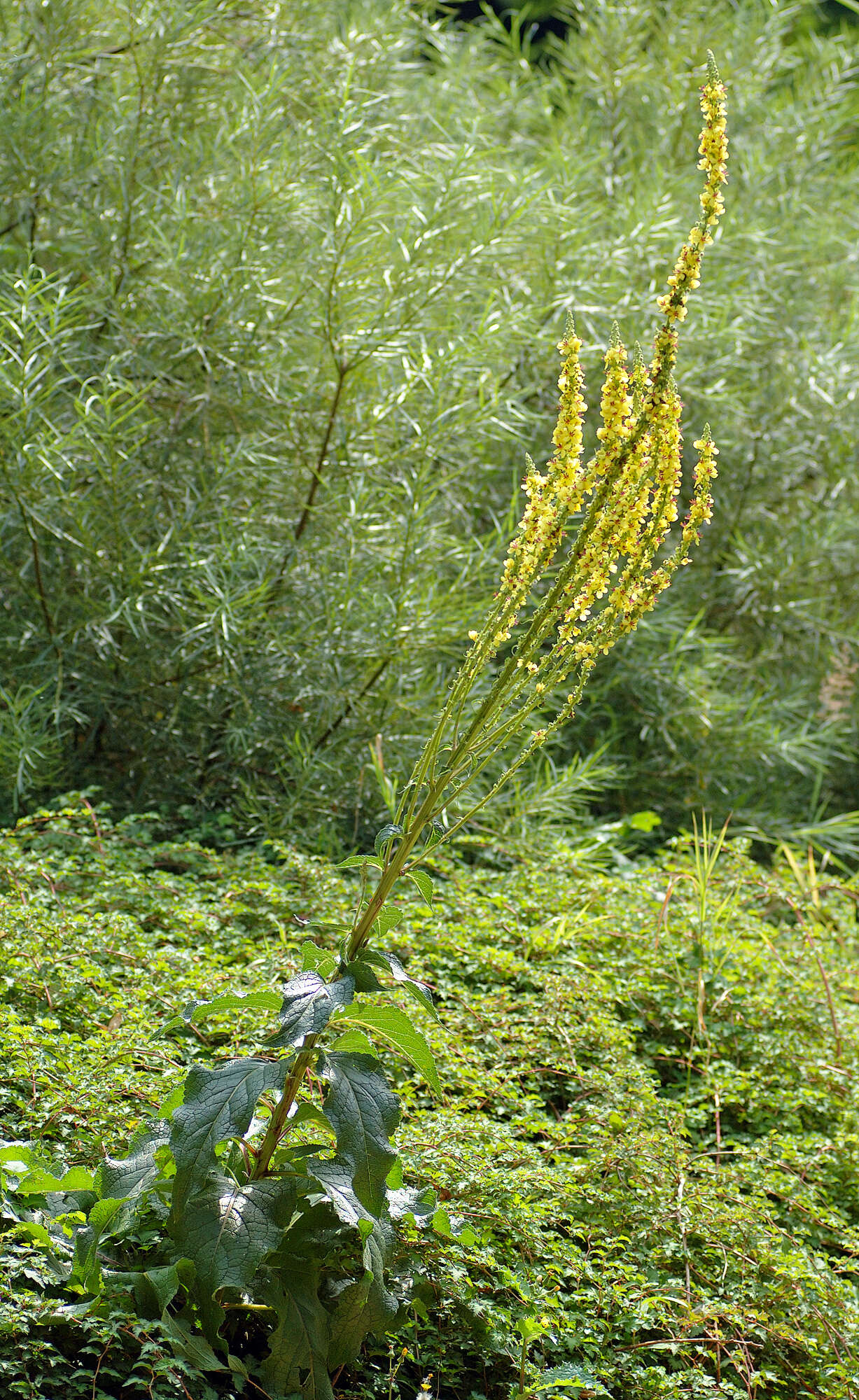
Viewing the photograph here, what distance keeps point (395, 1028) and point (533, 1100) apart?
2.37 feet

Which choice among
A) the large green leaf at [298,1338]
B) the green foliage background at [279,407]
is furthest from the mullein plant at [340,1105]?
the green foliage background at [279,407]

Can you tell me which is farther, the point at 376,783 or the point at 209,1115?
the point at 376,783

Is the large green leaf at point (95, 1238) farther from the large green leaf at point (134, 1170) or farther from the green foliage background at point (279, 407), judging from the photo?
the green foliage background at point (279, 407)

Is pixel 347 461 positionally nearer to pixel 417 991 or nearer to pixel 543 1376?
pixel 417 991

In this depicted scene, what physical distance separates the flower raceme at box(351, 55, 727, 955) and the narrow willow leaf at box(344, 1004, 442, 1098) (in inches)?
2.6

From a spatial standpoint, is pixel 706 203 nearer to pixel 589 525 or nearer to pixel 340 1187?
pixel 589 525

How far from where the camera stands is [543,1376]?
49.3 inches

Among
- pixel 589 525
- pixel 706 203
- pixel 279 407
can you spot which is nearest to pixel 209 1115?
pixel 589 525

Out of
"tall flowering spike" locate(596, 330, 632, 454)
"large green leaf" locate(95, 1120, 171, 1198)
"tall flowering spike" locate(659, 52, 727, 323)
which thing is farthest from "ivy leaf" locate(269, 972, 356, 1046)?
"tall flowering spike" locate(659, 52, 727, 323)

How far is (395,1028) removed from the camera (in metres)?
1.16

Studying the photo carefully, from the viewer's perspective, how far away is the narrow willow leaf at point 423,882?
1.21 m

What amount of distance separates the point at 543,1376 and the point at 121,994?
85 centimetres

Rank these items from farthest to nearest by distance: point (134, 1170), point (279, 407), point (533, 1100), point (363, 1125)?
point (279, 407) → point (533, 1100) → point (134, 1170) → point (363, 1125)

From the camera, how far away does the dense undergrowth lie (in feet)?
4.33
